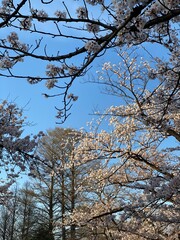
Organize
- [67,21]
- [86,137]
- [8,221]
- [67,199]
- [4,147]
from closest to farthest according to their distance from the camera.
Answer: [67,21] → [4,147] → [86,137] → [67,199] → [8,221]

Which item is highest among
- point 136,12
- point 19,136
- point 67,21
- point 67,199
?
point 67,199

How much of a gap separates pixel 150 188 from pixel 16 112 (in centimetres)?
397

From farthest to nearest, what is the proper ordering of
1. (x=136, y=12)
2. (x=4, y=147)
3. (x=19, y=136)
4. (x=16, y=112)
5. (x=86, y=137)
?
(x=86, y=137) < (x=16, y=112) < (x=19, y=136) < (x=4, y=147) < (x=136, y=12)

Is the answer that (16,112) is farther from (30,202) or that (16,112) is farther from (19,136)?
(30,202)

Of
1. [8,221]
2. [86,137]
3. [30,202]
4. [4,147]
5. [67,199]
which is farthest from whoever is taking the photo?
[8,221]

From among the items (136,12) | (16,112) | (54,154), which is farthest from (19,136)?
(54,154)

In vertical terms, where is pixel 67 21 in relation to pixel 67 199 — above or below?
below

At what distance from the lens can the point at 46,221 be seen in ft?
51.8

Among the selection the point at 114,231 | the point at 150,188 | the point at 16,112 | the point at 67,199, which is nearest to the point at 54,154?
the point at 67,199

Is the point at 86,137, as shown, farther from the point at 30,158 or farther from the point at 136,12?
the point at 136,12

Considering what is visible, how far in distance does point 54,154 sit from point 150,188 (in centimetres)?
1125

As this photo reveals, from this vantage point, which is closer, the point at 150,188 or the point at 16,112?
the point at 150,188

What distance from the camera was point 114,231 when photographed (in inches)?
372

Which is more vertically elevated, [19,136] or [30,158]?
[19,136]
